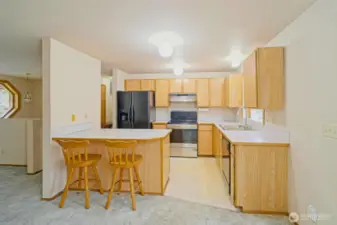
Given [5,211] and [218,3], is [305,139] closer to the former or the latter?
[218,3]

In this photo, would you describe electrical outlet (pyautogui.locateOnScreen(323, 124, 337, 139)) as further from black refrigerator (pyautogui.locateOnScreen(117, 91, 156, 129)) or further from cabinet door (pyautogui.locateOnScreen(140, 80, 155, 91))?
cabinet door (pyautogui.locateOnScreen(140, 80, 155, 91))

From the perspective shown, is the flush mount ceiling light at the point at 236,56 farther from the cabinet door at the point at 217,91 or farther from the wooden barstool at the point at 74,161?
the wooden barstool at the point at 74,161

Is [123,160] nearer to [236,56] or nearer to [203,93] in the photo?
[236,56]

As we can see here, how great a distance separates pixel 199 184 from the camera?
3604 mm

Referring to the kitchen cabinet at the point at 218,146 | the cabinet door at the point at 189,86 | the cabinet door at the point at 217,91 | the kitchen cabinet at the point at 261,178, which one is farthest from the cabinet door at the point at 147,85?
the kitchen cabinet at the point at 261,178

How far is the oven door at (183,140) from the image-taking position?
557 cm

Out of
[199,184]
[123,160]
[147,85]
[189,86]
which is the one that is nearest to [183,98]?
[189,86]

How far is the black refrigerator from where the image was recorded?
208 inches

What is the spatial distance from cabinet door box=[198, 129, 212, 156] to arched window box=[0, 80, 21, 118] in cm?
595

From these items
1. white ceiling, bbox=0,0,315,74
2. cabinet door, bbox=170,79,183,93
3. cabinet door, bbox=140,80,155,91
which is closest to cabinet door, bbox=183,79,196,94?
cabinet door, bbox=170,79,183,93

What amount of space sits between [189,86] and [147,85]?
115 centimetres

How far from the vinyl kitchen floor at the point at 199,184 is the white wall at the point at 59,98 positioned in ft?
5.48

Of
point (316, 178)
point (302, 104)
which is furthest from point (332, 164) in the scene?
point (302, 104)

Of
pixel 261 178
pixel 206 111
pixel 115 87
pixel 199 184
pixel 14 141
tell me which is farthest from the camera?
pixel 206 111
